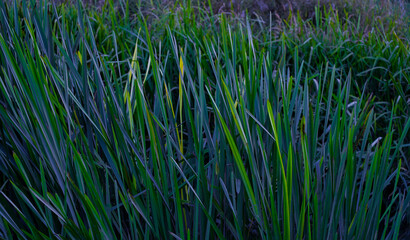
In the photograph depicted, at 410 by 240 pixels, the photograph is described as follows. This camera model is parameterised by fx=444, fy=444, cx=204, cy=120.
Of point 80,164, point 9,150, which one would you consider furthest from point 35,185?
point 80,164

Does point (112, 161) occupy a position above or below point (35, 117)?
below

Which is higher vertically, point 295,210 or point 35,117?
point 35,117

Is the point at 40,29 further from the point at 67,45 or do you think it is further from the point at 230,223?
the point at 230,223

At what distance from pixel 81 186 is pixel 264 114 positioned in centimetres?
53

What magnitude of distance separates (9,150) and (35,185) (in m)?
0.18

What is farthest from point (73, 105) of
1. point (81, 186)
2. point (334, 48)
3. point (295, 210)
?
point (334, 48)

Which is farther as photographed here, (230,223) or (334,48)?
(334,48)

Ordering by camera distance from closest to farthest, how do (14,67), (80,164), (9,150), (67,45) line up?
1. (80,164)
2. (14,67)
3. (9,150)
4. (67,45)

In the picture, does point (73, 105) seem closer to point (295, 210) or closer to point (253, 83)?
point (253, 83)

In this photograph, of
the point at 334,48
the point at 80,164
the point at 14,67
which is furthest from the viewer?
the point at 334,48

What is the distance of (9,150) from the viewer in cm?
134

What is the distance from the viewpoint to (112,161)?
1159mm

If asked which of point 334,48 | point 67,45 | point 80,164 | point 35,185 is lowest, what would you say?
point 334,48

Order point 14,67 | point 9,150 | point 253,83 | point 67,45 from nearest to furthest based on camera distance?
point 14,67, point 253,83, point 9,150, point 67,45
